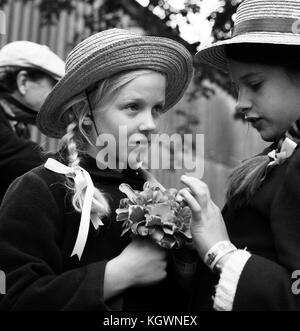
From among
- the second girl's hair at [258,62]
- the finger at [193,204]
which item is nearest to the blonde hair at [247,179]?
the second girl's hair at [258,62]

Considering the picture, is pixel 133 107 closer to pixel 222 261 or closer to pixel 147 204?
pixel 147 204

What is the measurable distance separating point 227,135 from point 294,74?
28.5ft

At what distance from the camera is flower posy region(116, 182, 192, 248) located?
6.87ft

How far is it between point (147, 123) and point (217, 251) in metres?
0.61

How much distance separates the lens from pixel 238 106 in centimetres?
234

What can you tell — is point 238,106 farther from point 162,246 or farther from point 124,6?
point 124,6

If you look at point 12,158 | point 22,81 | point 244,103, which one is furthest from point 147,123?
point 22,81

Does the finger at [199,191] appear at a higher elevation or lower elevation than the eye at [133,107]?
lower

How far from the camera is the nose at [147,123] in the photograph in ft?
7.82

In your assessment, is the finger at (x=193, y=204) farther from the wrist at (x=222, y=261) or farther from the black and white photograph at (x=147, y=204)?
the wrist at (x=222, y=261)

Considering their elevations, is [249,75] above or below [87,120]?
above

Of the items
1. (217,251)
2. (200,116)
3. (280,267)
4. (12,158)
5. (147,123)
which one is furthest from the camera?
(200,116)

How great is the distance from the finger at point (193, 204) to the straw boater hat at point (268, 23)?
643mm

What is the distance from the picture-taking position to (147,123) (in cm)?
239
